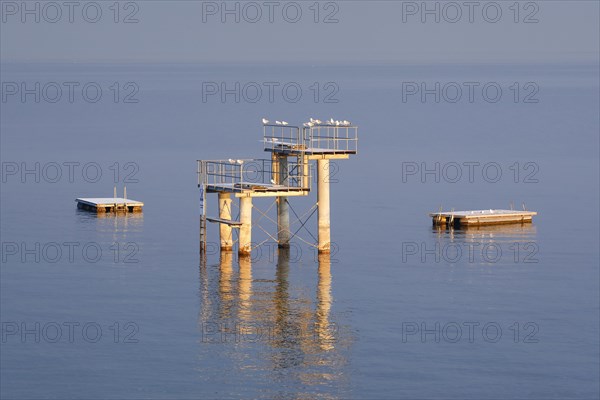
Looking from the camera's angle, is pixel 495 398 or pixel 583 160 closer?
pixel 495 398

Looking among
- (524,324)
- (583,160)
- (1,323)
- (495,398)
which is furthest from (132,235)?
(583,160)

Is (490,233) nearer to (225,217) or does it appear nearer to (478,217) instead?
(478,217)

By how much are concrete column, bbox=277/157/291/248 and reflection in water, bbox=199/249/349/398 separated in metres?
4.15

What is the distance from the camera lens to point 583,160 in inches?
5394

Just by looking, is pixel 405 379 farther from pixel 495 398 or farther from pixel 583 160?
pixel 583 160

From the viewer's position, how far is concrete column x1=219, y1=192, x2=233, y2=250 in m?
75.4

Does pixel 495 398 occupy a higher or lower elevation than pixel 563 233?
lower

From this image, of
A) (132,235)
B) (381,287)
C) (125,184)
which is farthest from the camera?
(125,184)

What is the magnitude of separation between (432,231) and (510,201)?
52.9ft

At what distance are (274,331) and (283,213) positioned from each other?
713 inches

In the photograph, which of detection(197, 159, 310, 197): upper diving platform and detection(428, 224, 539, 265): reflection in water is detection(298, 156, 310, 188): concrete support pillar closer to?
detection(197, 159, 310, 197): upper diving platform

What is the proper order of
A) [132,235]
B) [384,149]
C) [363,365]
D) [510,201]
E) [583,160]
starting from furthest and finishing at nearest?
[384,149] → [583,160] → [510,201] → [132,235] → [363,365]

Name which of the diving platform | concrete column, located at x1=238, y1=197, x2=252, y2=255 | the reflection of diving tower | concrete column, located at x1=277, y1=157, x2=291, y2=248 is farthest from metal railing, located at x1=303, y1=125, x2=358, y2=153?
the diving platform

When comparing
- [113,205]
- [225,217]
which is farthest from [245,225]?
[113,205]
